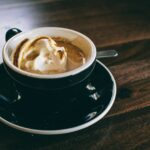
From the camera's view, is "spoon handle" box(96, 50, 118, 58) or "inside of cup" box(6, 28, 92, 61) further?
"spoon handle" box(96, 50, 118, 58)

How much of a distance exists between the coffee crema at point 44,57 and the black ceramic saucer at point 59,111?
0.17 ft

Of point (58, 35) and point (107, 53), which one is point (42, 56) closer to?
point (58, 35)

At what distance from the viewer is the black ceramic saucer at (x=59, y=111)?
0.44m

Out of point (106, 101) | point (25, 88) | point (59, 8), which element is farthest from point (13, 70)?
point (59, 8)

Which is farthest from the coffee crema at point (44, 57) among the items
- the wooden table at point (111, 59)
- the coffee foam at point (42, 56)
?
the wooden table at point (111, 59)

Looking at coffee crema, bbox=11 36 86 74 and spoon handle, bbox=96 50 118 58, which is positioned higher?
coffee crema, bbox=11 36 86 74

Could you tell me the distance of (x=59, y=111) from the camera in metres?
0.48

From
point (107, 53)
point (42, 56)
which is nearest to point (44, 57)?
point (42, 56)

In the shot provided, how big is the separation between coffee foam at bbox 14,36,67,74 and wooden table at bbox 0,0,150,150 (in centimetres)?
11

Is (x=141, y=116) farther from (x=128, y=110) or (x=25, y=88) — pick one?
(x=25, y=88)

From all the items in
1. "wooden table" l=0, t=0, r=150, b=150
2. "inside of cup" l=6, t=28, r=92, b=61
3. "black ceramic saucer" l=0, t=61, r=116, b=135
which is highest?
"inside of cup" l=6, t=28, r=92, b=61

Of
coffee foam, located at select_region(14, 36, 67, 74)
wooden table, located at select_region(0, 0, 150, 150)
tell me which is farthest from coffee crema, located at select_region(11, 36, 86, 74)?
wooden table, located at select_region(0, 0, 150, 150)

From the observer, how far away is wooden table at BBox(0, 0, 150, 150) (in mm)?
461

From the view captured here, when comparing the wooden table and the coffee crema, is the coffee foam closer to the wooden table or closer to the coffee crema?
the coffee crema
